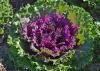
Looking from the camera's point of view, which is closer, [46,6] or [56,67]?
[56,67]

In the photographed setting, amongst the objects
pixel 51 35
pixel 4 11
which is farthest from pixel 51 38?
pixel 4 11

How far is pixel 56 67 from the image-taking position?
463 cm

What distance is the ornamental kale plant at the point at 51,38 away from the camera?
4660 mm

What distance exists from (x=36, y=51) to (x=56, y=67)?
375 millimetres

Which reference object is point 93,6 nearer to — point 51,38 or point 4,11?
point 51,38

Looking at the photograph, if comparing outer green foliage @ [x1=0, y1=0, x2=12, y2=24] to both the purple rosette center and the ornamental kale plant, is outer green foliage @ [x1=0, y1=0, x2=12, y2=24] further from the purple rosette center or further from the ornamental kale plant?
the purple rosette center

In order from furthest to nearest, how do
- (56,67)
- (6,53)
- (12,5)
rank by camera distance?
(12,5) → (6,53) → (56,67)

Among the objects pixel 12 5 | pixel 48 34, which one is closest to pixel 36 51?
pixel 48 34

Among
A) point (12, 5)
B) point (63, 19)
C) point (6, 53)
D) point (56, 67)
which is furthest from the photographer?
point (12, 5)

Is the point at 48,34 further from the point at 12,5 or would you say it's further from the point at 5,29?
the point at 12,5

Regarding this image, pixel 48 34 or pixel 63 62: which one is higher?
pixel 48 34

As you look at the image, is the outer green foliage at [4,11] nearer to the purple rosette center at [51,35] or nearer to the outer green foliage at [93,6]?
the purple rosette center at [51,35]

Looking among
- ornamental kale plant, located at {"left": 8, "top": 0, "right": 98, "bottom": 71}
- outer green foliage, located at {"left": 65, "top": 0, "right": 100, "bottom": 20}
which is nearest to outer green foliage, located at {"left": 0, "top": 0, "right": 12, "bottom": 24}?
ornamental kale plant, located at {"left": 8, "top": 0, "right": 98, "bottom": 71}

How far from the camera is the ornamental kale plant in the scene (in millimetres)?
4660
